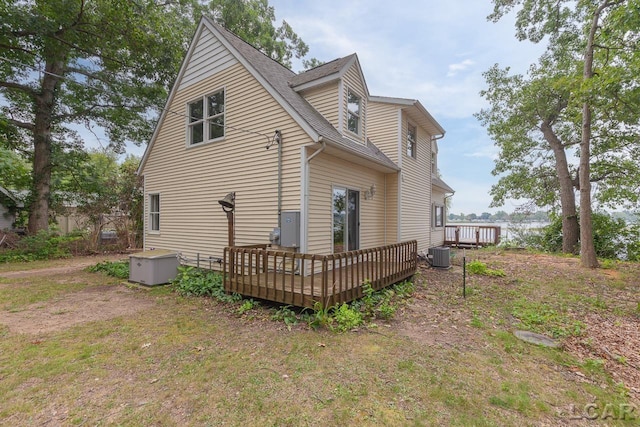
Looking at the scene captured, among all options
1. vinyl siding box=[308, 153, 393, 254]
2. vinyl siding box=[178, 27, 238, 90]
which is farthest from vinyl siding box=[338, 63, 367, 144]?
vinyl siding box=[178, 27, 238, 90]

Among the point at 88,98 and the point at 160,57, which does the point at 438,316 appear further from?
the point at 88,98

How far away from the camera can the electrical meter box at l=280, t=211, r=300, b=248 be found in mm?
6188

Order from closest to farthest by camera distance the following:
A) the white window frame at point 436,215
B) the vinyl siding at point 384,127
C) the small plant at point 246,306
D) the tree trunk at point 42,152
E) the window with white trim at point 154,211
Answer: the small plant at point 246,306 < the vinyl siding at point 384,127 < the window with white trim at point 154,211 < the tree trunk at point 42,152 < the white window frame at point 436,215

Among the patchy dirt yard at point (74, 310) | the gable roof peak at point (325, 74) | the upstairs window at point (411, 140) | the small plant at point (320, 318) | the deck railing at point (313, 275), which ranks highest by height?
the gable roof peak at point (325, 74)

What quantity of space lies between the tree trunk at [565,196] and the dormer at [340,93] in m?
11.8

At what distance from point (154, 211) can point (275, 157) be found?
6.23 meters

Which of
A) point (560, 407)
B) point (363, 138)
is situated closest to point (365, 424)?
point (560, 407)

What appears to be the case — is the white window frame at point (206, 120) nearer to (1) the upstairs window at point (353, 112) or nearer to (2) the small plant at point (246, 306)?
(1) the upstairs window at point (353, 112)

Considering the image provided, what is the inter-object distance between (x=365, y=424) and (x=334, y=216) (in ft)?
17.0

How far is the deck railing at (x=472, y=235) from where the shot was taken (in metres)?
16.5

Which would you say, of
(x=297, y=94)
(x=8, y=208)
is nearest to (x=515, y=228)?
(x=297, y=94)

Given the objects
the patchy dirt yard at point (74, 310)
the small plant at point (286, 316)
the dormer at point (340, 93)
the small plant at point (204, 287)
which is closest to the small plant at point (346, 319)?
the small plant at point (286, 316)

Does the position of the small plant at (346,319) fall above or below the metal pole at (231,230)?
below

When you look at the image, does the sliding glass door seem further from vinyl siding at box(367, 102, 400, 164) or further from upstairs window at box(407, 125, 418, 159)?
upstairs window at box(407, 125, 418, 159)
